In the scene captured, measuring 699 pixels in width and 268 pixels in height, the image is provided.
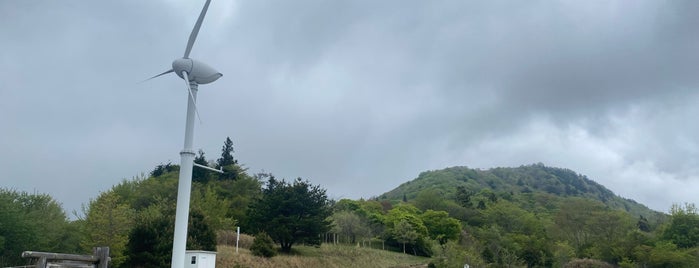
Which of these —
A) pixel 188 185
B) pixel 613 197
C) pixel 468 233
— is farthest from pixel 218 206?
pixel 613 197

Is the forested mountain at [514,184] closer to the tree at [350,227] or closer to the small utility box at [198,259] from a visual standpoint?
the tree at [350,227]

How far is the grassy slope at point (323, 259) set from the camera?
3171 centimetres

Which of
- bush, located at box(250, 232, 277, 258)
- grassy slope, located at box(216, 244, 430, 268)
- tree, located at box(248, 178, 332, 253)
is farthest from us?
tree, located at box(248, 178, 332, 253)

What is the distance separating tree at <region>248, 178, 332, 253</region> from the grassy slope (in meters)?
1.54

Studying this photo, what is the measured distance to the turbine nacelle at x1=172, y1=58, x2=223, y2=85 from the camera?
16953 millimetres

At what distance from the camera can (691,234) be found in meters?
49.9

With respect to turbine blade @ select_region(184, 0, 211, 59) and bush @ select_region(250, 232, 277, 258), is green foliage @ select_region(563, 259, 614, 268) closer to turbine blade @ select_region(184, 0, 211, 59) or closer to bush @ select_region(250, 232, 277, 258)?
bush @ select_region(250, 232, 277, 258)

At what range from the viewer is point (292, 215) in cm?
3784

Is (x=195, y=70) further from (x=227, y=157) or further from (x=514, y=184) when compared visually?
(x=514, y=184)

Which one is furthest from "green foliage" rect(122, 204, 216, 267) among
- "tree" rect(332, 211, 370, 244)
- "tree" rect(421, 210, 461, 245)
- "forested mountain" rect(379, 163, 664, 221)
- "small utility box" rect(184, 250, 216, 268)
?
"forested mountain" rect(379, 163, 664, 221)

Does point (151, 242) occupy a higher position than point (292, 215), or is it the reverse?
point (292, 215)

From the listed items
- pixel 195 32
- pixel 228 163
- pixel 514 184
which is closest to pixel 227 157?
pixel 228 163

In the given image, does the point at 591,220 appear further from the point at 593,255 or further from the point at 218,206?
the point at 218,206

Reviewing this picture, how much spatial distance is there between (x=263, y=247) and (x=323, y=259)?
5432mm
